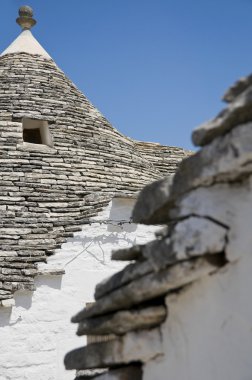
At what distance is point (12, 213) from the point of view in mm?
8719

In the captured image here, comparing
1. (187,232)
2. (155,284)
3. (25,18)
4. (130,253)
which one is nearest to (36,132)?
(25,18)

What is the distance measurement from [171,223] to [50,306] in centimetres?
521

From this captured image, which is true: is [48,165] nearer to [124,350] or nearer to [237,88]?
[124,350]

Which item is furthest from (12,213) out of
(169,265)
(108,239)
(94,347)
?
(169,265)

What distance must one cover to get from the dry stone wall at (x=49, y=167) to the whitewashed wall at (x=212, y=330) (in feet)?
16.1

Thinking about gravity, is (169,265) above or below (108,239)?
below

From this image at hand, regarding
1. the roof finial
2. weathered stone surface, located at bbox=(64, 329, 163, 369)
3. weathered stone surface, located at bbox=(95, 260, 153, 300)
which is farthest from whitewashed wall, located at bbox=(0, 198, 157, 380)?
the roof finial

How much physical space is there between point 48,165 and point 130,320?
Answer: 6.78m

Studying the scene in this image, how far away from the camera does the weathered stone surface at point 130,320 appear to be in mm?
3029

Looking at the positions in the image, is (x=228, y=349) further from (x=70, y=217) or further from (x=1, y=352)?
(x=70, y=217)

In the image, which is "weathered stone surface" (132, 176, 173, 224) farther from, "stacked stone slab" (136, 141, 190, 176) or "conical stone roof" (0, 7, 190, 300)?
"stacked stone slab" (136, 141, 190, 176)

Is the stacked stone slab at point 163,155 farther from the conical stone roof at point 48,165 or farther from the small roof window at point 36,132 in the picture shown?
the small roof window at point 36,132

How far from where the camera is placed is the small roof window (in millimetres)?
10375

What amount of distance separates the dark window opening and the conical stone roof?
0.47 metres
